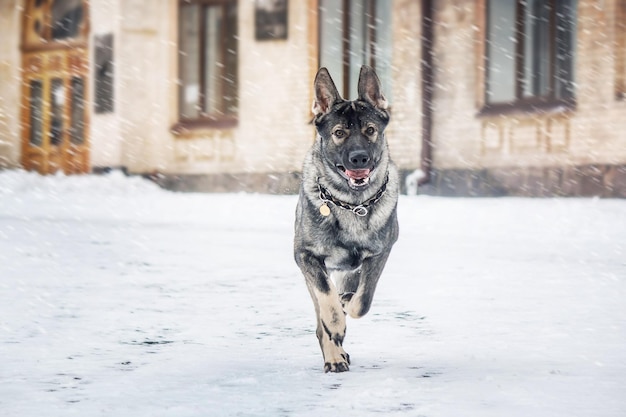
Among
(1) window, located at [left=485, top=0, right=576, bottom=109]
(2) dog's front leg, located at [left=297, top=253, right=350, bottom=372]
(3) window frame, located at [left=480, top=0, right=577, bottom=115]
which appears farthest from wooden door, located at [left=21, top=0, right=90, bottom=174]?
(2) dog's front leg, located at [left=297, top=253, right=350, bottom=372]

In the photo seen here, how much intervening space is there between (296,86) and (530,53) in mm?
4192

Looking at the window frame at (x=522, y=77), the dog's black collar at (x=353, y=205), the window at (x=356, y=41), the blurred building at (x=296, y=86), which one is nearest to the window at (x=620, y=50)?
the blurred building at (x=296, y=86)

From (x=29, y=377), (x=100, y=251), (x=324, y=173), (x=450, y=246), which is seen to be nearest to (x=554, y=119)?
(x=450, y=246)

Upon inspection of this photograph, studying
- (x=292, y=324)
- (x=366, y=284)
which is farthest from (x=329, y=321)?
(x=292, y=324)

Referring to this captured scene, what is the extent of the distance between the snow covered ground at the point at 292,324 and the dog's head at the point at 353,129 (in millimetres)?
904

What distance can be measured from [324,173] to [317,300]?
659 mm

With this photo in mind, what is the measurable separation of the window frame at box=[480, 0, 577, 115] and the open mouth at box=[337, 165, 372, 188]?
35.5ft

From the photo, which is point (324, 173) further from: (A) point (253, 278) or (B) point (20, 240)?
(B) point (20, 240)

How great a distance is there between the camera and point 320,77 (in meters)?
5.05

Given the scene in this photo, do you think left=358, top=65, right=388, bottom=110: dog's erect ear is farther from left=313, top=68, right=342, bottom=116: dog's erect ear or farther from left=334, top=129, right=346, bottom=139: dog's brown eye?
left=334, top=129, right=346, bottom=139: dog's brown eye

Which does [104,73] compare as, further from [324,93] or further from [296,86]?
[324,93]

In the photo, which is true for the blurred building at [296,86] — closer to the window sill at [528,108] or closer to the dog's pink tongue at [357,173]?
the window sill at [528,108]

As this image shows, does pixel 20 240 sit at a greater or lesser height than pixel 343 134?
lesser

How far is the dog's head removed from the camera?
487cm
